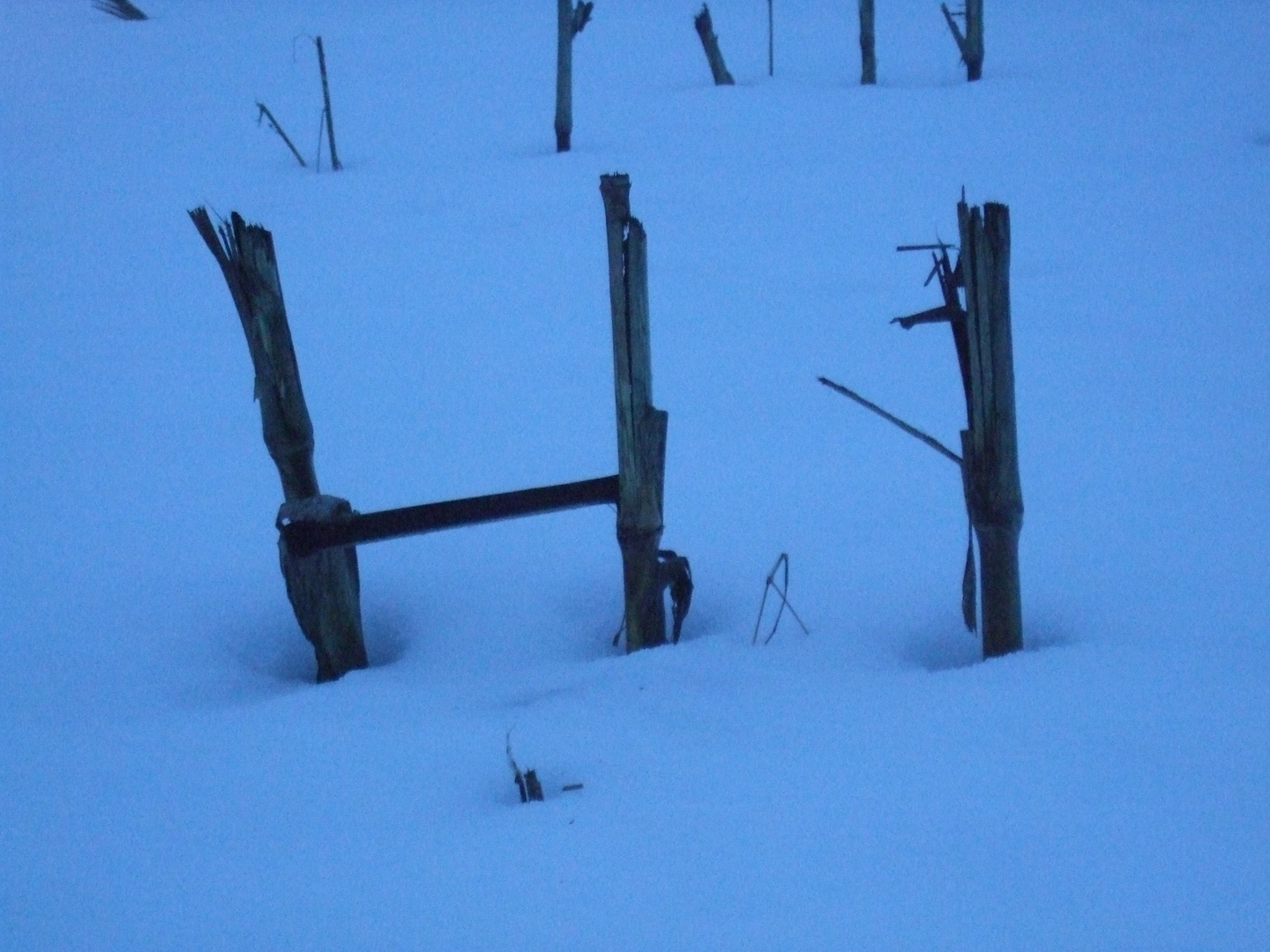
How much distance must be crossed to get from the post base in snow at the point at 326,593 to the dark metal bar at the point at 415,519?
30 mm

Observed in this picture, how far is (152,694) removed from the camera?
3.19 meters

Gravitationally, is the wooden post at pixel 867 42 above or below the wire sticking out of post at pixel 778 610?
above

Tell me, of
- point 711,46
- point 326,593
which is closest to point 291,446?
point 326,593

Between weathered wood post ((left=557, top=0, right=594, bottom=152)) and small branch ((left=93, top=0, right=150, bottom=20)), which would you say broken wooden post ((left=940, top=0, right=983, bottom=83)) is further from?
small branch ((left=93, top=0, right=150, bottom=20))

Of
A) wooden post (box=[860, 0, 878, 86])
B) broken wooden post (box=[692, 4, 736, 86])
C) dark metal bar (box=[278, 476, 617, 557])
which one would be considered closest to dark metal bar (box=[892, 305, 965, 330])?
dark metal bar (box=[278, 476, 617, 557])

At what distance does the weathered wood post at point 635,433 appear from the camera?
3102 mm

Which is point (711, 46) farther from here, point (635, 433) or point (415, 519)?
point (415, 519)

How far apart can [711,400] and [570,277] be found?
1.88m

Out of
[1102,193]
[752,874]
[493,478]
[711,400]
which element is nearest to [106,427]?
[493,478]

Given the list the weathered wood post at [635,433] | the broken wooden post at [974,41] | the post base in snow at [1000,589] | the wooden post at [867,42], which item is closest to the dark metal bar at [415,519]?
the weathered wood post at [635,433]

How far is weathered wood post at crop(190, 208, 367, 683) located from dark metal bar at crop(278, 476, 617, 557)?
0.03m

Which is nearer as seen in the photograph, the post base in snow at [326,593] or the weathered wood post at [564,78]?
the post base in snow at [326,593]

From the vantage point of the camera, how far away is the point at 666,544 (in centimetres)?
399

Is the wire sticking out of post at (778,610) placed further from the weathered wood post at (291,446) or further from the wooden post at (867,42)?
the wooden post at (867,42)
